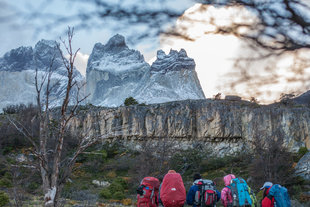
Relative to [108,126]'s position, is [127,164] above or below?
below

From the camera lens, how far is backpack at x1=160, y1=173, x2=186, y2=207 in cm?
437

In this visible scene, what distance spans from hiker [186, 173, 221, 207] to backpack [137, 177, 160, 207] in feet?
1.84

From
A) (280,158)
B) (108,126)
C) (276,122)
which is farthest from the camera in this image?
(108,126)

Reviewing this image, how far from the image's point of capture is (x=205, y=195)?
4.48 meters

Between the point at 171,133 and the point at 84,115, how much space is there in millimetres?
10894

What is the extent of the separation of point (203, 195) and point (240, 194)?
53 cm

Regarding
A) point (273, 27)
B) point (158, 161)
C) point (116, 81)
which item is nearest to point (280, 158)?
point (158, 161)

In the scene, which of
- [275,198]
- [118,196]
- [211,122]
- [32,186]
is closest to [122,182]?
[118,196]

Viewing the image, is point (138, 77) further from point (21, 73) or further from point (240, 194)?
point (240, 194)

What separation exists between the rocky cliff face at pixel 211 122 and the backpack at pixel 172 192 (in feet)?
71.2

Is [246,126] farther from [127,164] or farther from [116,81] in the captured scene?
[116,81]

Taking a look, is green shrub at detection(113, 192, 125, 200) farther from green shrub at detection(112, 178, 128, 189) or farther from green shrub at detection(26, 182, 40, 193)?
green shrub at detection(26, 182, 40, 193)

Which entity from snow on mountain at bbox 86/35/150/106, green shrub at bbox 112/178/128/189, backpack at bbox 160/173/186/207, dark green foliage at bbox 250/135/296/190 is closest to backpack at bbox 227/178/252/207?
backpack at bbox 160/173/186/207

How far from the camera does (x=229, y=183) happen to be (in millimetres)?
4574
